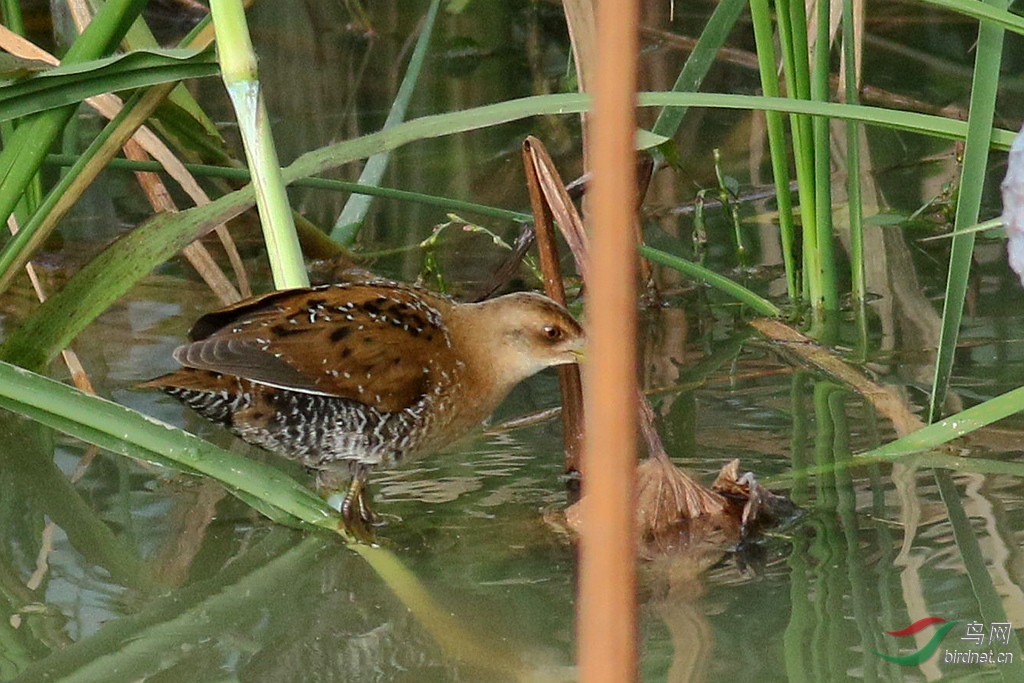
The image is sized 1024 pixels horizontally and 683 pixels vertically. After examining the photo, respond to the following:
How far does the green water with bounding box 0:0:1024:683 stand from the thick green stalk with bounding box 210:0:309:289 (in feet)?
1.98

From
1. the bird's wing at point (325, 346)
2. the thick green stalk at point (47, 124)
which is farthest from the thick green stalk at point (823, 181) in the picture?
the thick green stalk at point (47, 124)

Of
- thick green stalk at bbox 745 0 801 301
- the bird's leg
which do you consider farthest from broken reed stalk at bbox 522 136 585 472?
thick green stalk at bbox 745 0 801 301

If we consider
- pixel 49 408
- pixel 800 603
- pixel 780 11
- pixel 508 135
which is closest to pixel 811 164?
pixel 780 11

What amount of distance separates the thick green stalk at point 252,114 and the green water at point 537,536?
0.60 metres

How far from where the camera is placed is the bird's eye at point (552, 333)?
2.79 m

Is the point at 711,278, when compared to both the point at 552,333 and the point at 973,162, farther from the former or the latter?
the point at 973,162

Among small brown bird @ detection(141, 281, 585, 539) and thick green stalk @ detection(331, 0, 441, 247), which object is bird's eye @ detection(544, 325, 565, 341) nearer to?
small brown bird @ detection(141, 281, 585, 539)

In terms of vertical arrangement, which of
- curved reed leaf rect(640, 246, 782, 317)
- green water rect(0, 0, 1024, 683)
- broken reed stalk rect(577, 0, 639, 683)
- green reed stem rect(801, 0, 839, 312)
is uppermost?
green reed stem rect(801, 0, 839, 312)

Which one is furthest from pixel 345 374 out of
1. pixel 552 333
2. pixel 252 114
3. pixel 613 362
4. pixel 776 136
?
pixel 613 362

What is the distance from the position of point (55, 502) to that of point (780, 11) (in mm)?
1754

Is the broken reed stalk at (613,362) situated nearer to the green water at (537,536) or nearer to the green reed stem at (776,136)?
the green water at (537,536)

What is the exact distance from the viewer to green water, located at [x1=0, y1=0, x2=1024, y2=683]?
2004 mm

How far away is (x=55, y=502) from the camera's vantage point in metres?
2.65

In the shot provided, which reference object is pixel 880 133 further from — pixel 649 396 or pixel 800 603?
pixel 800 603
